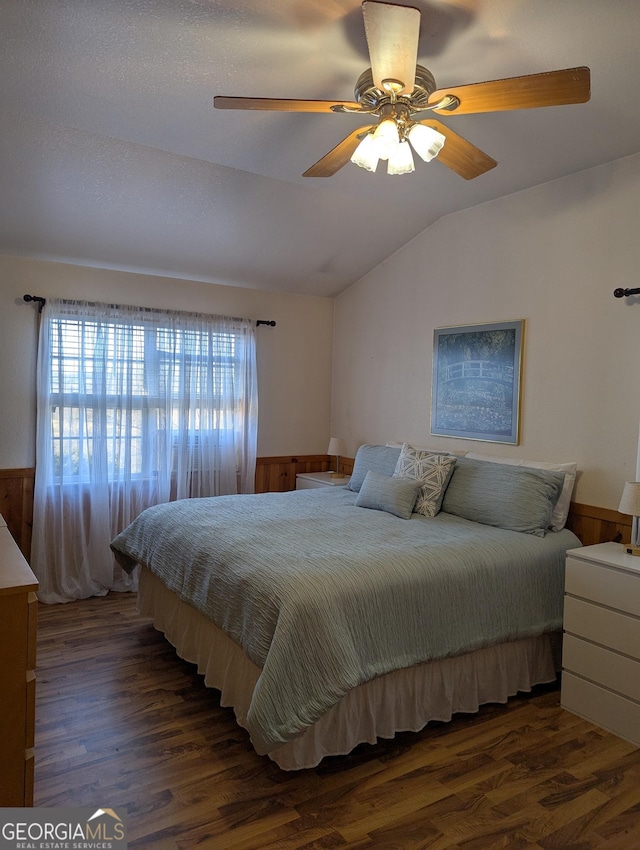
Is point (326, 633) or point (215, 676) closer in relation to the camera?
point (326, 633)

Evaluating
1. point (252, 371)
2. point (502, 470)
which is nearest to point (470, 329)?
point (502, 470)

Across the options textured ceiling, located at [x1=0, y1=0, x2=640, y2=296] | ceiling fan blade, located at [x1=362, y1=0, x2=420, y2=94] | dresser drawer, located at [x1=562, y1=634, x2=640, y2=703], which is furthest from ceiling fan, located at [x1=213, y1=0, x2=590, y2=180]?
dresser drawer, located at [x1=562, y1=634, x2=640, y2=703]

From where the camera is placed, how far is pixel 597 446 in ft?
10.3

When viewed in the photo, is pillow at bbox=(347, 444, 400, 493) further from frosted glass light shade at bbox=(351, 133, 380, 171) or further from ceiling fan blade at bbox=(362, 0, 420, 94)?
ceiling fan blade at bbox=(362, 0, 420, 94)

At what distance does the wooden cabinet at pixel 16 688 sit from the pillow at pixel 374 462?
100 inches

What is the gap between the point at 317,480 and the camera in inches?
185

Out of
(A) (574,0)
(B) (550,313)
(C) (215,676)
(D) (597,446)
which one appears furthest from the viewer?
(B) (550,313)

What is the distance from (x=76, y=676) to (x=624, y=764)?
2.48 m

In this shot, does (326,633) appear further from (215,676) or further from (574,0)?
(574,0)

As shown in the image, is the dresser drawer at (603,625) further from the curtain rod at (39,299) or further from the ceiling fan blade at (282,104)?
the curtain rod at (39,299)

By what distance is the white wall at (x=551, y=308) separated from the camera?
9.95 ft

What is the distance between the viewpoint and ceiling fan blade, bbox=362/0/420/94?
62.9 inches

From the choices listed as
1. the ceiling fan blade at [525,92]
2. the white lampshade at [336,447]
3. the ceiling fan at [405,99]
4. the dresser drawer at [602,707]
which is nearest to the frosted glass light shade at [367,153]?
the ceiling fan at [405,99]

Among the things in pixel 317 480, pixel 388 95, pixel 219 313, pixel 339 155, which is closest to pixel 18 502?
pixel 219 313
